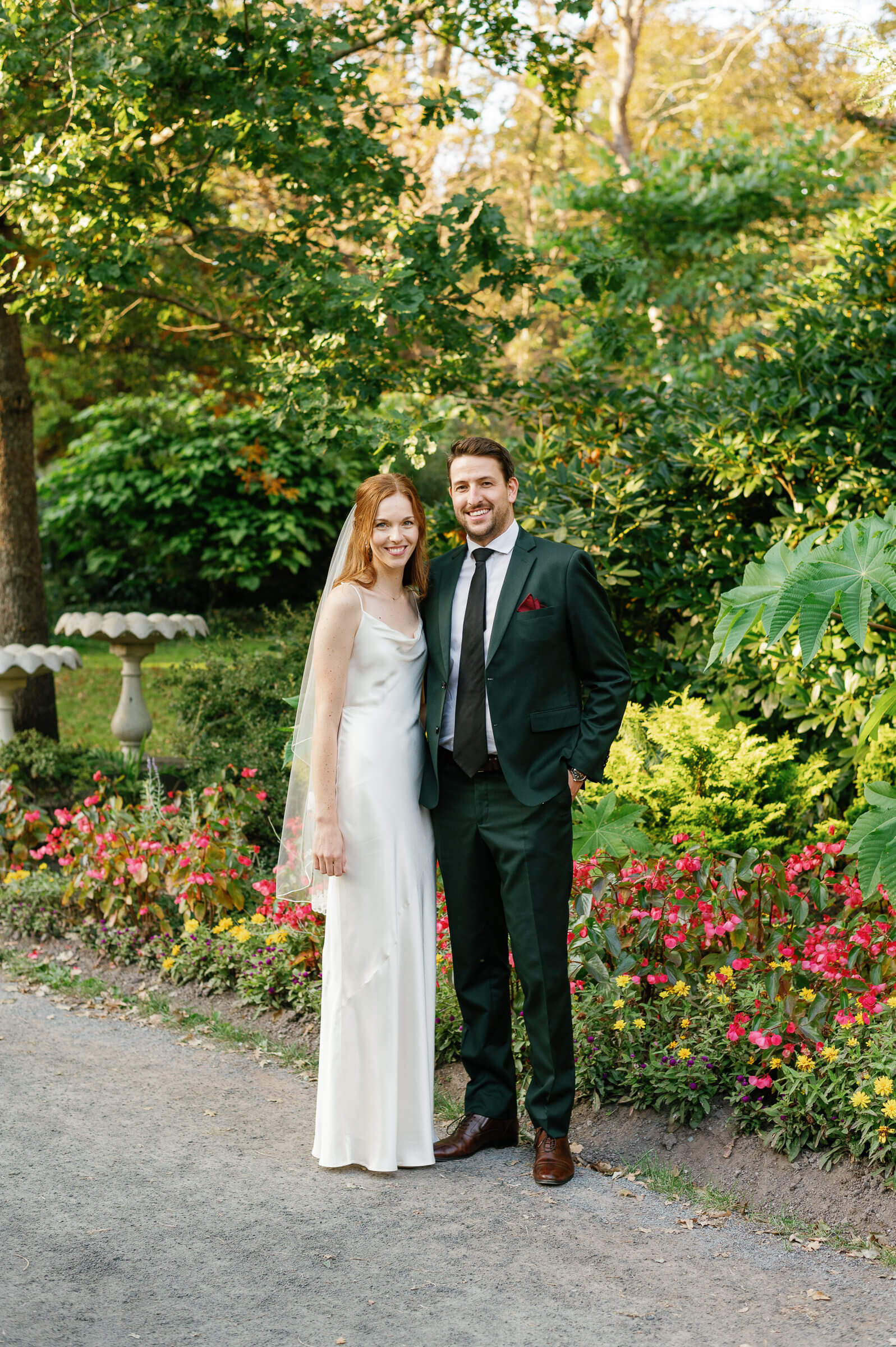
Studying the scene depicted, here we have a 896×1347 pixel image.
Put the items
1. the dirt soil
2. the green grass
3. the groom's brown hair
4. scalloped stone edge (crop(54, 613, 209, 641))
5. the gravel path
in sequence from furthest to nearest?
the green grass → scalloped stone edge (crop(54, 613, 209, 641)) → the groom's brown hair → the dirt soil → the gravel path

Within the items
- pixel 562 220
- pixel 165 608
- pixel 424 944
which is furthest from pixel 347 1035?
pixel 562 220

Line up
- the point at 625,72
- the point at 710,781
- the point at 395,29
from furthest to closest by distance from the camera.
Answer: the point at 625,72, the point at 395,29, the point at 710,781

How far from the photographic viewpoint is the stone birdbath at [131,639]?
758 centimetres

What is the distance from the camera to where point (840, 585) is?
9.55 feet

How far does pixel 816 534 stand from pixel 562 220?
66.4 feet

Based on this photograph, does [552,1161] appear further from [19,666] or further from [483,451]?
[19,666]

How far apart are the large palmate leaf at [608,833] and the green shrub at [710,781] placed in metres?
0.70

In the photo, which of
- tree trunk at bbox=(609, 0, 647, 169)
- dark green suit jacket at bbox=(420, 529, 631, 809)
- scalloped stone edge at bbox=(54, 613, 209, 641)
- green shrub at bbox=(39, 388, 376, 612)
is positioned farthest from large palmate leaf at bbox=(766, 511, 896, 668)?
tree trunk at bbox=(609, 0, 647, 169)

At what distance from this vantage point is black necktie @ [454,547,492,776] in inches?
138

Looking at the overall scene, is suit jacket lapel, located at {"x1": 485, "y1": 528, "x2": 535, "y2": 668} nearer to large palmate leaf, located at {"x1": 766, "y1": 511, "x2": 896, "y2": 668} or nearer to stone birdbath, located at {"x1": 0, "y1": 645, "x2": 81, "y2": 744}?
large palmate leaf, located at {"x1": 766, "y1": 511, "x2": 896, "y2": 668}

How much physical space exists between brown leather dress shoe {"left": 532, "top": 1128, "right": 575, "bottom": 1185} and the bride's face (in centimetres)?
174

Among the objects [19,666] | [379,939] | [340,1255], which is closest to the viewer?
[340,1255]

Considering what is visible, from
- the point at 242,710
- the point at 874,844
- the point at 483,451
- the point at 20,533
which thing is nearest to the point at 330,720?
the point at 483,451

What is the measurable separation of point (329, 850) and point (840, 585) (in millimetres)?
1607
